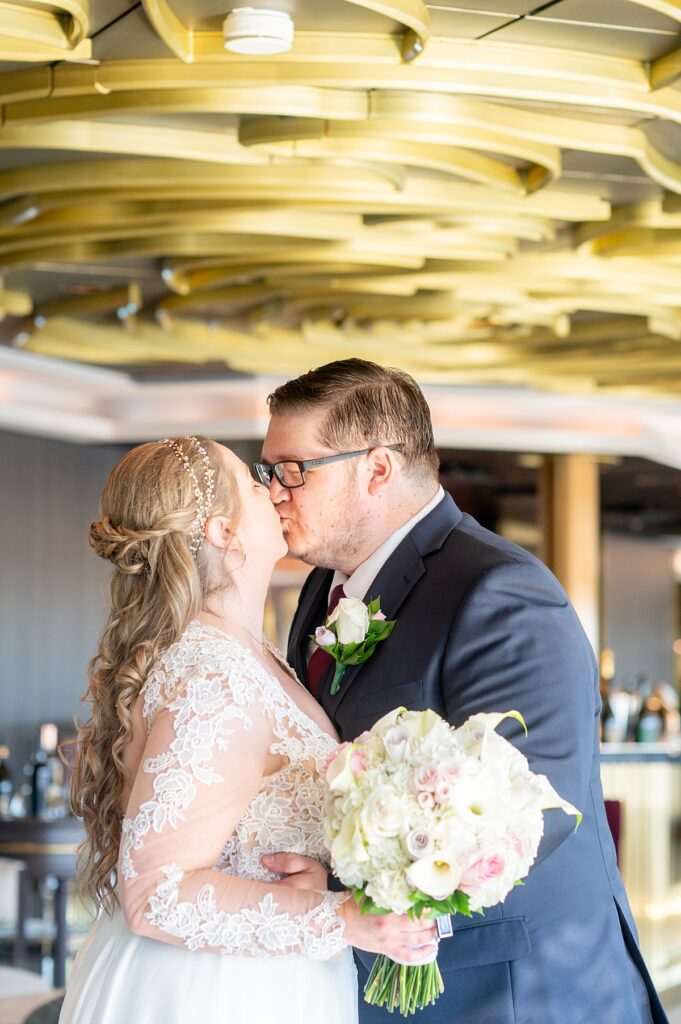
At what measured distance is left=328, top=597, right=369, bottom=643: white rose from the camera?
255cm

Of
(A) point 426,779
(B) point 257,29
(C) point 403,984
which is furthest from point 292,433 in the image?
(B) point 257,29

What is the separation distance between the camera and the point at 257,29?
362 centimetres

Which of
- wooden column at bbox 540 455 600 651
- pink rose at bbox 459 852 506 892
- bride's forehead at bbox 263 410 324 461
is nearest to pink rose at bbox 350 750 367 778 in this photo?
pink rose at bbox 459 852 506 892

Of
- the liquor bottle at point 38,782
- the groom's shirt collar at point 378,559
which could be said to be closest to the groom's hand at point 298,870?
the groom's shirt collar at point 378,559

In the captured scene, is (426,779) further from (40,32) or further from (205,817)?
(40,32)

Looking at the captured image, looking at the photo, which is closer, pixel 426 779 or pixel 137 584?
pixel 426 779

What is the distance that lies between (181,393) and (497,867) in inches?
362

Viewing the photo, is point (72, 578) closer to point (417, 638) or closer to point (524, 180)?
point (524, 180)

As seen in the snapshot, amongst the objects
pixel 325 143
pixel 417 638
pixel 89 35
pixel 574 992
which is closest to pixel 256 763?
pixel 417 638

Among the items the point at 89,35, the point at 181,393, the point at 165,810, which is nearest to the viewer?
the point at 165,810

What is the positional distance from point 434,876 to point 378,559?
91cm

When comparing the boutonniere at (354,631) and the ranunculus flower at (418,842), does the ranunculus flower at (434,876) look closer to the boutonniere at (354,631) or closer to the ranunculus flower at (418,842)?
the ranunculus flower at (418,842)

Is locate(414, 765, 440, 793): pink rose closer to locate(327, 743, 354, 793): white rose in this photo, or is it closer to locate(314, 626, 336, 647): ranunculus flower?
locate(327, 743, 354, 793): white rose

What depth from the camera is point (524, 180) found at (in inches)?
204
